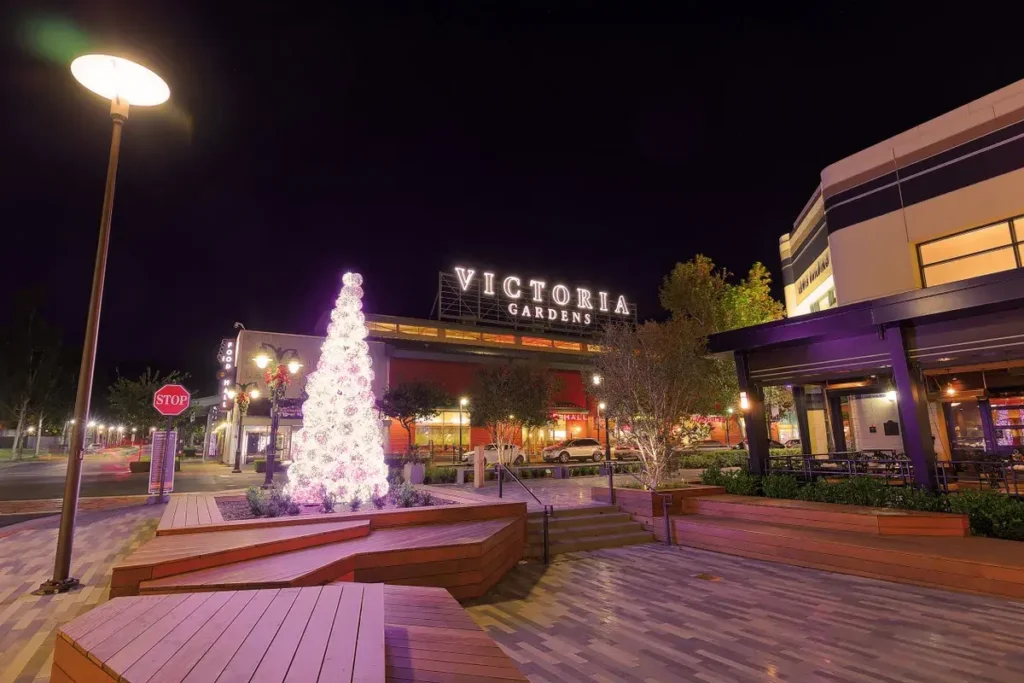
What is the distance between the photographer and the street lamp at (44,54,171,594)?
248 inches

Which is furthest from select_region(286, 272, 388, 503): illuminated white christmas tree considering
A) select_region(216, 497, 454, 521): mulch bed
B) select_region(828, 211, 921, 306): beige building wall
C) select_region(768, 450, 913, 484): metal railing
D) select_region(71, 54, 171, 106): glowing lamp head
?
select_region(828, 211, 921, 306): beige building wall

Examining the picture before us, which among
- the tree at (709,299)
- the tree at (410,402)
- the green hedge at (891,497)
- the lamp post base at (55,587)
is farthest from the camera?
the tree at (410,402)

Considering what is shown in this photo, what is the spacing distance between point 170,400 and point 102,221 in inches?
467

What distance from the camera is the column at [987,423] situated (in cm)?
1644

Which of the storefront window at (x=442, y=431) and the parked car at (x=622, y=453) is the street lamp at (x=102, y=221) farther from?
the storefront window at (x=442, y=431)

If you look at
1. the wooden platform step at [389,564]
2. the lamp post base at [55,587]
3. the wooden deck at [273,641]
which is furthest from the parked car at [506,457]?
the wooden deck at [273,641]

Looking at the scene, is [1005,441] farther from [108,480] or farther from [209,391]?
[209,391]

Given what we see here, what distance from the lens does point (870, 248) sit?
15.0 metres

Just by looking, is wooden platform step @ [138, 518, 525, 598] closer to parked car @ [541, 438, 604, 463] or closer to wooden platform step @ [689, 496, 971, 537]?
wooden platform step @ [689, 496, 971, 537]

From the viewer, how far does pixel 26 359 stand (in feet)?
145

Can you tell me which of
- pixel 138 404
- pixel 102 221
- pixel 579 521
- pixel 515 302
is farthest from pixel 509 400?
pixel 138 404

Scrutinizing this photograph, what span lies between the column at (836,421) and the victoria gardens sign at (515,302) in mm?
25865

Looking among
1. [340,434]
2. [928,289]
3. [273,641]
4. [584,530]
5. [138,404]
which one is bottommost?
[584,530]

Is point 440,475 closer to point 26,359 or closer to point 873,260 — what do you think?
point 873,260
